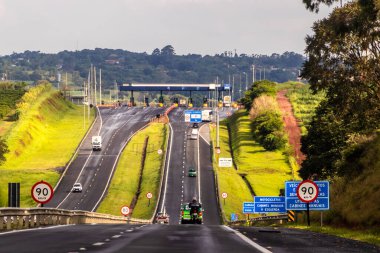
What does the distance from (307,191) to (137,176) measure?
94.1m

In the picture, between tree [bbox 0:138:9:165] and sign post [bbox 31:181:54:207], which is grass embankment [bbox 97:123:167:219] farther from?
sign post [bbox 31:181:54:207]

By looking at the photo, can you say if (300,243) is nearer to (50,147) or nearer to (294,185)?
(294,185)

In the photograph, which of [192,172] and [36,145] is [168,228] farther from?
[36,145]

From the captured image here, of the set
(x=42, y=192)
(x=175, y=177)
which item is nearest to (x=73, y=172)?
(x=175, y=177)

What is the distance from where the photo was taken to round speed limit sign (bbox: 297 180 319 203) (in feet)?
150

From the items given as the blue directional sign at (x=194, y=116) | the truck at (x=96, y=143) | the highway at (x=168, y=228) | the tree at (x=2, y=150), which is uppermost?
the blue directional sign at (x=194, y=116)

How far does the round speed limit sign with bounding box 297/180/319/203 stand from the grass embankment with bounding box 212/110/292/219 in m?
63.0

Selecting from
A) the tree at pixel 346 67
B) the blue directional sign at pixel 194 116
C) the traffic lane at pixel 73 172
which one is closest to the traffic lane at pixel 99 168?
the traffic lane at pixel 73 172

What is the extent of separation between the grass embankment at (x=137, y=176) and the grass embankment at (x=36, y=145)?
30.7 feet

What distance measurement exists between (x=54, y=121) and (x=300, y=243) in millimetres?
167886

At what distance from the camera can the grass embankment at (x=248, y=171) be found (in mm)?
123438

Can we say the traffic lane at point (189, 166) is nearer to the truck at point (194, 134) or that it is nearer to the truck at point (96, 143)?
the truck at point (194, 134)

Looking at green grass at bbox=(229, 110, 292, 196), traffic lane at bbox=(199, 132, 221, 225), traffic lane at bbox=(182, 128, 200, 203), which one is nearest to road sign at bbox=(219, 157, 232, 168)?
traffic lane at bbox=(199, 132, 221, 225)

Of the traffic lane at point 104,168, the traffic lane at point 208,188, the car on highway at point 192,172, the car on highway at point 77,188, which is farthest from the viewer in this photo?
the car on highway at point 192,172
